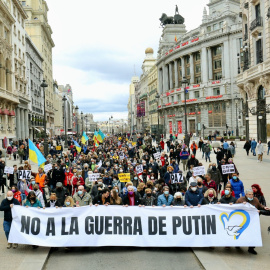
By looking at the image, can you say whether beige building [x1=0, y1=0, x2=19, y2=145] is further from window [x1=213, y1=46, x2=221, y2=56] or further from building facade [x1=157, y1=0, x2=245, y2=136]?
window [x1=213, y1=46, x2=221, y2=56]

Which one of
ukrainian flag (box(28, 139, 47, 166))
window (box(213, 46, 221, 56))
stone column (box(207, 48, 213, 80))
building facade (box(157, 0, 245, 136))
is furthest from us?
stone column (box(207, 48, 213, 80))

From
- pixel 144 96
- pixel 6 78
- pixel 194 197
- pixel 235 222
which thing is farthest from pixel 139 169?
pixel 144 96

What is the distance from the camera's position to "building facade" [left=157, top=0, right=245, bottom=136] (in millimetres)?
64812

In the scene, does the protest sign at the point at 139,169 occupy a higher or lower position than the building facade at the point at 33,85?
lower

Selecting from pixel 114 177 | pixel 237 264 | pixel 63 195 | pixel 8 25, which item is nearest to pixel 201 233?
pixel 237 264

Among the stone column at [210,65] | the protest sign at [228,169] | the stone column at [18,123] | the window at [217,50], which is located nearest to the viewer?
the protest sign at [228,169]

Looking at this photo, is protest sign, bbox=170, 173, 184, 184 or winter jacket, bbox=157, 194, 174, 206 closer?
winter jacket, bbox=157, 194, 174, 206

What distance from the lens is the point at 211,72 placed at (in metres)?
70.5

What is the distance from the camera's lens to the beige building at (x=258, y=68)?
1154 inches

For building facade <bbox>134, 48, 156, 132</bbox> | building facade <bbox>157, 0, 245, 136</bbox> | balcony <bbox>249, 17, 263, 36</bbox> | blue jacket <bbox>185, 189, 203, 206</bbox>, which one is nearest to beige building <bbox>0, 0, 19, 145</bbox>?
balcony <bbox>249, 17, 263, 36</bbox>

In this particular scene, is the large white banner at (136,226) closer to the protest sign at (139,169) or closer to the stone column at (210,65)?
the protest sign at (139,169)

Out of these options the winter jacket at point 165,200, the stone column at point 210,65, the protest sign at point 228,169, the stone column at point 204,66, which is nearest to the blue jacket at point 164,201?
the winter jacket at point 165,200

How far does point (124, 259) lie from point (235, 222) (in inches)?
111

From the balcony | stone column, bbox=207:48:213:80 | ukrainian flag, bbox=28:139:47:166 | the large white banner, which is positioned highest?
stone column, bbox=207:48:213:80
